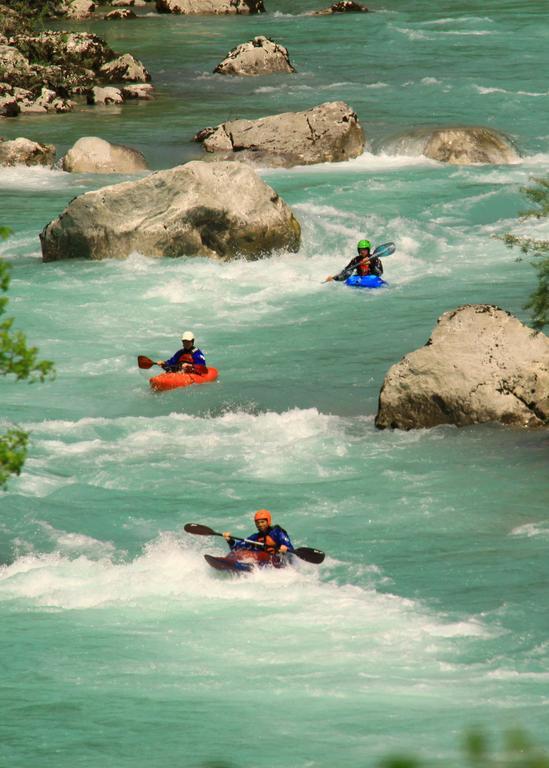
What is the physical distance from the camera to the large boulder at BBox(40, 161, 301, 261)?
2081 cm

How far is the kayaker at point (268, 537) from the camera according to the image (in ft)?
37.0

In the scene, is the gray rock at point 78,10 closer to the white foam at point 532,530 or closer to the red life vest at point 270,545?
the white foam at point 532,530

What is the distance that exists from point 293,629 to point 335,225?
13.4 m

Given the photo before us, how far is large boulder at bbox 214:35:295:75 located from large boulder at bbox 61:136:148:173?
9881 mm

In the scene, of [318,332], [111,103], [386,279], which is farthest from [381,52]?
[318,332]

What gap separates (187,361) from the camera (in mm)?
16094

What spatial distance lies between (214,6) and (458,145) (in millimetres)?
20418

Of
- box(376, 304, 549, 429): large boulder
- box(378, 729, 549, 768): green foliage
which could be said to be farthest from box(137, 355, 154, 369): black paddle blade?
box(378, 729, 549, 768): green foliage

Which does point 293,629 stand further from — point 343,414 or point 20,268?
point 20,268

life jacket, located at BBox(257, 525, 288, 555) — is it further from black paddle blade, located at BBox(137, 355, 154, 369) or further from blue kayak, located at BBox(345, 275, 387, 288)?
blue kayak, located at BBox(345, 275, 387, 288)

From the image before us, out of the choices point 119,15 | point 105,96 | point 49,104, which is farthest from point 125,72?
point 119,15

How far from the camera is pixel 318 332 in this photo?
59.6ft

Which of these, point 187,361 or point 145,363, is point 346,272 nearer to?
point 187,361

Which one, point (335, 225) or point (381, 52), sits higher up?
point (381, 52)
